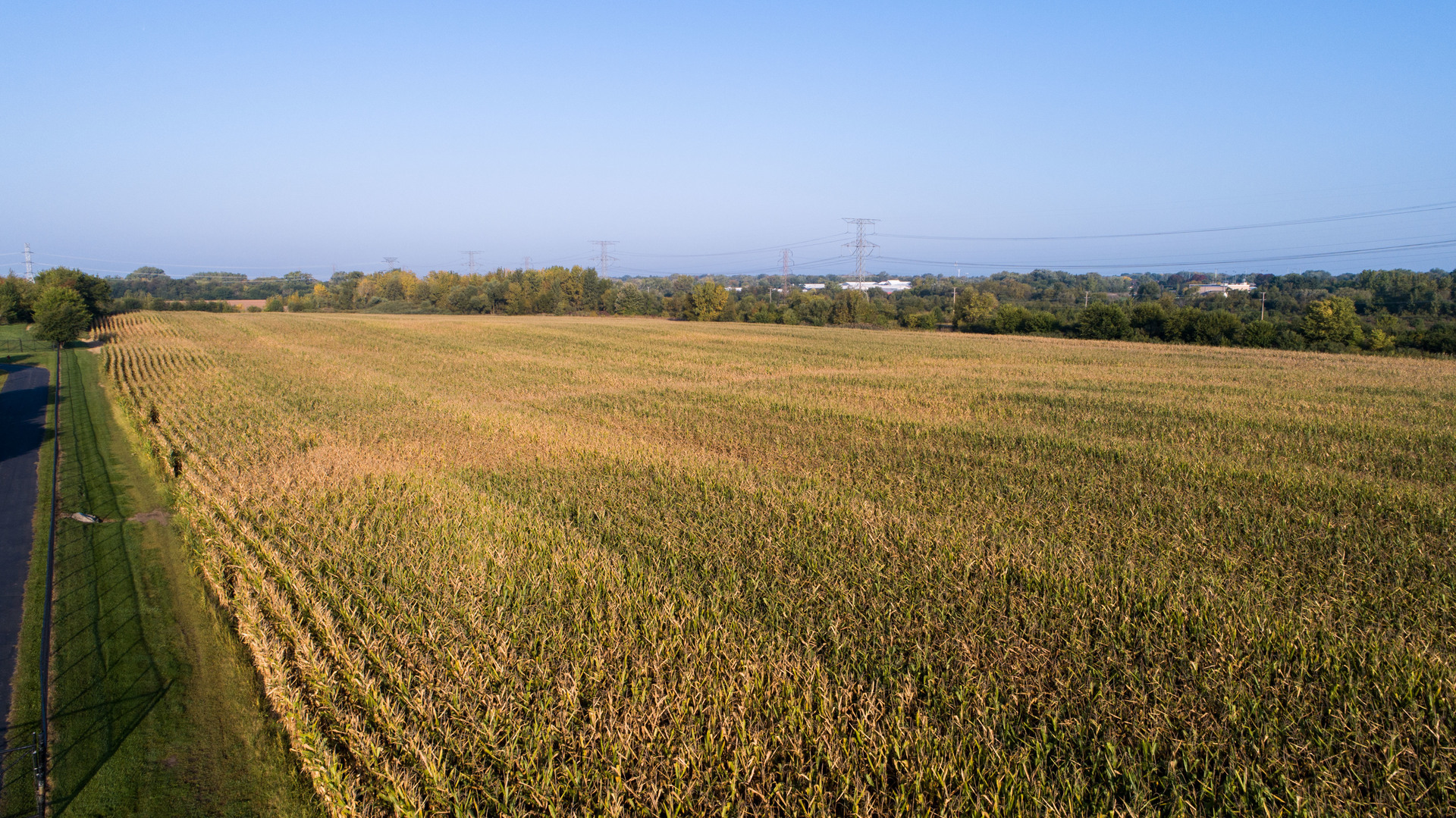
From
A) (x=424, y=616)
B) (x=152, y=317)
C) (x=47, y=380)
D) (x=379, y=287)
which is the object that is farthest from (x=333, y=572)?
(x=379, y=287)

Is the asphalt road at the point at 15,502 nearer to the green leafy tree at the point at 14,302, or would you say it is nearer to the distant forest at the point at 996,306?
the green leafy tree at the point at 14,302

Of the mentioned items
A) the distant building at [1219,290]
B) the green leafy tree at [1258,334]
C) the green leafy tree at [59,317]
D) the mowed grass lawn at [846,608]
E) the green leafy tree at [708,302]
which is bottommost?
the mowed grass lawn at [846,608]

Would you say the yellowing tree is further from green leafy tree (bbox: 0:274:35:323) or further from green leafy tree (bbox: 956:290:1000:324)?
green leafy tree (bbox: 0:274:35:323)

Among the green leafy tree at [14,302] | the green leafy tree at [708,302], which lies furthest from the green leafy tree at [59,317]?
the green leafy tree at [708,302]

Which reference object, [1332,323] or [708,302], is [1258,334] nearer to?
[1332,323]

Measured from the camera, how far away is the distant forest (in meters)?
47.0

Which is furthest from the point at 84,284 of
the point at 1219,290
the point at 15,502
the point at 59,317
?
the point at 1219,290

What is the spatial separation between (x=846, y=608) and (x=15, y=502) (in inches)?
533

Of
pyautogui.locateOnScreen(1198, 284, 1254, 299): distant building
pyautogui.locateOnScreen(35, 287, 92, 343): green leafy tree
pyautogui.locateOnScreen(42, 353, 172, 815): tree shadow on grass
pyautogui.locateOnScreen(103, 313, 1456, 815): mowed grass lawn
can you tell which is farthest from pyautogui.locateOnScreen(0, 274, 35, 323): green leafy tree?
pyautogui.locateOnScreen(1198, 284, 1254, 299): distant building

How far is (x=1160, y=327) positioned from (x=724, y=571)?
54683 millimetres

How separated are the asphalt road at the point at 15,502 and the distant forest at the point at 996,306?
56773mm

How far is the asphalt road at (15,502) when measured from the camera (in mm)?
6977

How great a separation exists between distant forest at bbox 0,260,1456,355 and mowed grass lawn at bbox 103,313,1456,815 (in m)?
37.8

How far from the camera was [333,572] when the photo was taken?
7.62 metres
